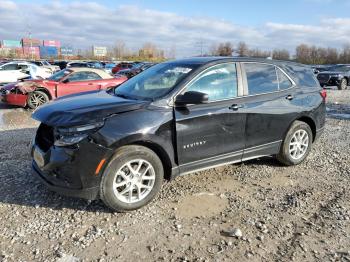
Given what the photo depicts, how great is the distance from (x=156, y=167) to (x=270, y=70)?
2.48 meters

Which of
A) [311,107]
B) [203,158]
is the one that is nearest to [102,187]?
[203,158]

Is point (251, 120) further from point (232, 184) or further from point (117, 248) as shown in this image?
point (117, 248)


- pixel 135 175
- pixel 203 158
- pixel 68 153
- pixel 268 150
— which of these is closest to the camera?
pixel 68 153

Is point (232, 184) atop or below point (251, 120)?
below

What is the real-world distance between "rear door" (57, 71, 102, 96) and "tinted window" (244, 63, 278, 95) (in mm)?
7661

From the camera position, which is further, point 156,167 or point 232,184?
point 232,184

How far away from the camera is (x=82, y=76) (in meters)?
12.0

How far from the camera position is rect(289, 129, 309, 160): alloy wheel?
560 centimetres

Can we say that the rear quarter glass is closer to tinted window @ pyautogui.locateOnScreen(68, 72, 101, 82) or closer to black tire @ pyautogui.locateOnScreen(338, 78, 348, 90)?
tinted window @ pyautogui.locateOnScreen(68, 72, 101, 82)

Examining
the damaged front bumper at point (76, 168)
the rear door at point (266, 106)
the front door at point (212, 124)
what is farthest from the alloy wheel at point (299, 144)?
the damaged front bumper at point (76, 168)

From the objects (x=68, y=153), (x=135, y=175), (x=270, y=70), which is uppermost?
(x=270, y=70)

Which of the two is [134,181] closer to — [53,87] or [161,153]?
[161,153]

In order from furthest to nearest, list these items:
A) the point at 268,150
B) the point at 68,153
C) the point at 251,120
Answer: the point at 268,150
the point at 251,120
the point at 68,153

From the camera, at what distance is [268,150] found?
207 inches
